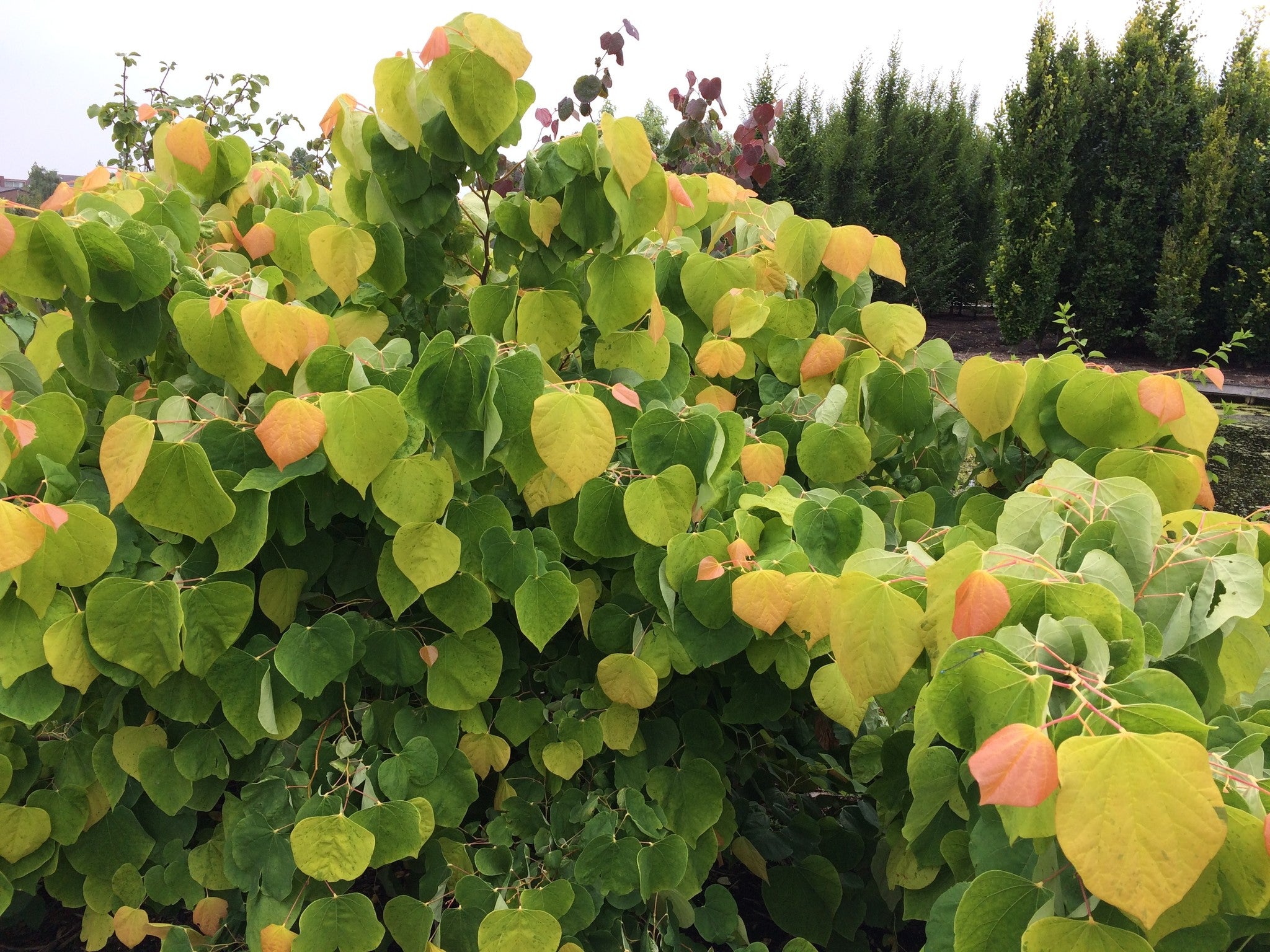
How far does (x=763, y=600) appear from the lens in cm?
100

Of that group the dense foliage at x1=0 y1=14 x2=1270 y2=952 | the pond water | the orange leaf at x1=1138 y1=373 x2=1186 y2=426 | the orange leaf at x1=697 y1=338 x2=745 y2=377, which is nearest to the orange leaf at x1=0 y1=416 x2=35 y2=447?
the dense foliage at x1=0 y1=14 x2=1270 y2=952

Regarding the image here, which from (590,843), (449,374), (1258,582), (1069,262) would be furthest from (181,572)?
(1069,262)

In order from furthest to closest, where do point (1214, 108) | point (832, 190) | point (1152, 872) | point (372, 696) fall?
1. point (832, 190)
2. point (1214, 108)
3. point (372, 696)
4. point (1152, 872)

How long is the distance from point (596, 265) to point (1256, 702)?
109cm

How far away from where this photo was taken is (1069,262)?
8.91 metres

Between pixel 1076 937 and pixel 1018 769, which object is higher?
pixel 1018 769

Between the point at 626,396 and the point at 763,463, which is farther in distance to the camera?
the point at 763,463

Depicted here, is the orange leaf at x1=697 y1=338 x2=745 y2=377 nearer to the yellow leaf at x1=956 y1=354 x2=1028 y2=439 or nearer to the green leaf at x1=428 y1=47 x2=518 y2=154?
the yellow leaf at x1=956 y1=354 x2=1028 y2=439

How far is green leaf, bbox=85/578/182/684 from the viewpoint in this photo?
1.09 meters

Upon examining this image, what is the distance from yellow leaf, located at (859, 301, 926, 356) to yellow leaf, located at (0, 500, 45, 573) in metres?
1.41

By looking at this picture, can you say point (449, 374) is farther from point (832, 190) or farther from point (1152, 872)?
point (832, 190)

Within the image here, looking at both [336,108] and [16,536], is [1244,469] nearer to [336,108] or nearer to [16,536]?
[336,108]

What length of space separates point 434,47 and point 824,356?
2.98 ft

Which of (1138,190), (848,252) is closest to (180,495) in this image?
(848,252)
